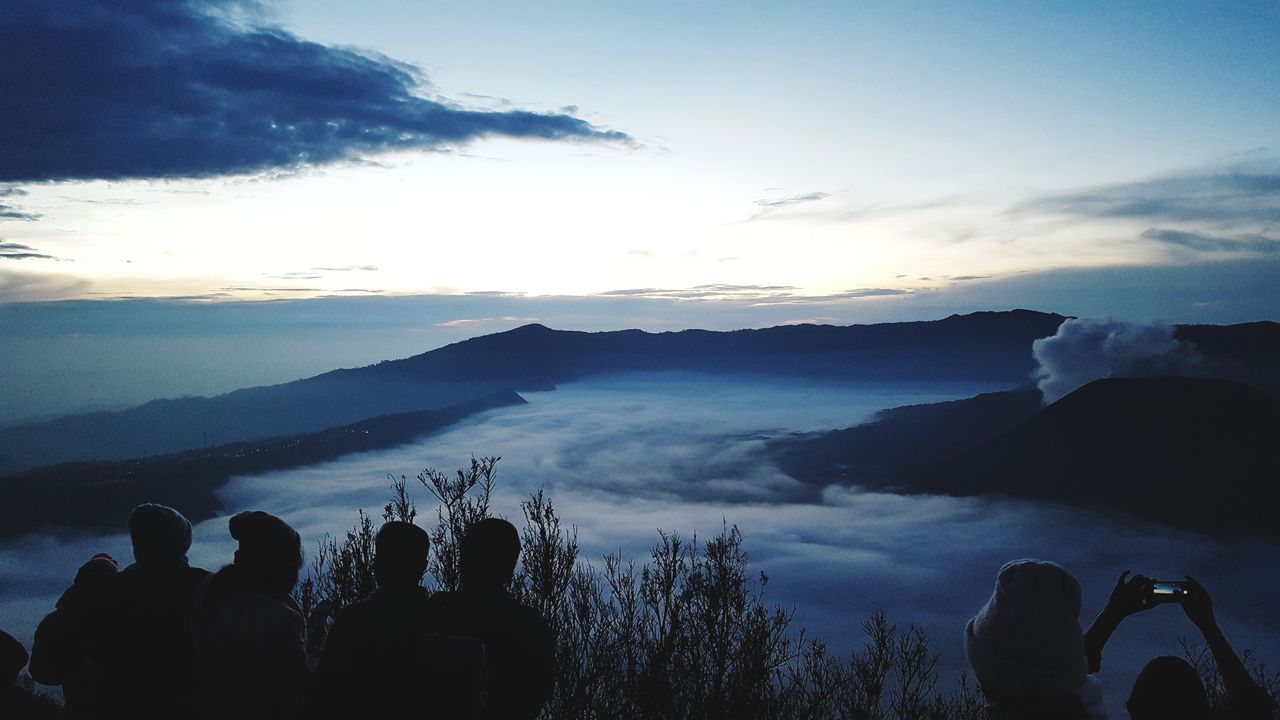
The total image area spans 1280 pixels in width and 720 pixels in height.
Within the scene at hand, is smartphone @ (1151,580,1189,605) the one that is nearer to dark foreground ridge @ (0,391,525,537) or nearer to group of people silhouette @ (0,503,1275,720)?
group of people silhouette @ (0,503,1275,720)

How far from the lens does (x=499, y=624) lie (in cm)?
340

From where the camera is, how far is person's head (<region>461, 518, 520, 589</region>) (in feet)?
11.4

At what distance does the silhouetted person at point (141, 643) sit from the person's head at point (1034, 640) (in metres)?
3.65

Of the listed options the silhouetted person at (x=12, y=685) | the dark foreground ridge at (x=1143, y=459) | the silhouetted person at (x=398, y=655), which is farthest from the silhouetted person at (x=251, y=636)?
the dark foreground ridge at (x=1143, y=459)

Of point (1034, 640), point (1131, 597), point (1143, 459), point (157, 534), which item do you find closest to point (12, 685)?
point (157, 534)

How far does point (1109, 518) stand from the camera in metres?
143

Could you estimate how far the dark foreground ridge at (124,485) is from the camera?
114 metres

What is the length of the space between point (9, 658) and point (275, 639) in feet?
4.99

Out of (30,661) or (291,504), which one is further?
(291,504)

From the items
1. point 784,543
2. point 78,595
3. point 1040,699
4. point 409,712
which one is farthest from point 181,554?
point 784,543

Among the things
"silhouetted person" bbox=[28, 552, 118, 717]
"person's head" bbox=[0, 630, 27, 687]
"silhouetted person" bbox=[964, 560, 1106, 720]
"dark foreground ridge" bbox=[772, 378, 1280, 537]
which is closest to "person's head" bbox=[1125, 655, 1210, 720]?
"silhouetted person" bbox=[964, 560, 1106, 720]

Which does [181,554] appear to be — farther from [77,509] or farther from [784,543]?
[784,543]

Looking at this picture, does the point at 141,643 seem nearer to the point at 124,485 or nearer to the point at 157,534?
the point at 157,534

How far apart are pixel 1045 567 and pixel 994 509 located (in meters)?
164
